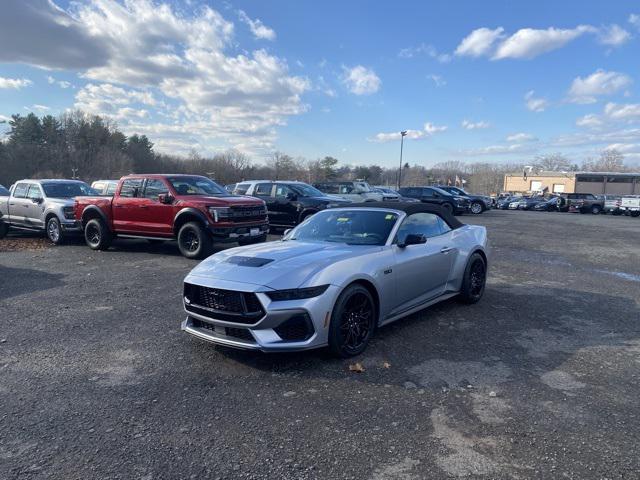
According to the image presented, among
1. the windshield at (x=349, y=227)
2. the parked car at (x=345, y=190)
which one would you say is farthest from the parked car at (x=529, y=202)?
the windshield at (x=349, y=227)

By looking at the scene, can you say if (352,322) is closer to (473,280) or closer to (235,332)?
(235,332)

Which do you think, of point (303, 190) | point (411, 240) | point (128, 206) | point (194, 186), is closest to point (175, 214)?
point (194, 186)

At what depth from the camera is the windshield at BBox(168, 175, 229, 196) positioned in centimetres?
1103

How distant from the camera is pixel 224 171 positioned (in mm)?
94312

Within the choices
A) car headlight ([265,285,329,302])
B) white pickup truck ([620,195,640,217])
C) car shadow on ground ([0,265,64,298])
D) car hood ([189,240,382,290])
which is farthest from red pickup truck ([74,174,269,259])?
white pickup truck ([620,195,640,217])

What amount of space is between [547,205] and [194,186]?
40.1 metres

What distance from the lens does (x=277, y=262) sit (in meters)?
4.60

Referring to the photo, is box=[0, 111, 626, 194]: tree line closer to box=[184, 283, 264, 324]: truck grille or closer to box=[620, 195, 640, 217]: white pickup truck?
box=[620, 195, 640, 217]: white pickup truck

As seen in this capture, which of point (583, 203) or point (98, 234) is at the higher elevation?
point (583, 203)

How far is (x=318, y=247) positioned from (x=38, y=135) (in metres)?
85.5

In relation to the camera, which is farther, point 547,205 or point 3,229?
point 547,205

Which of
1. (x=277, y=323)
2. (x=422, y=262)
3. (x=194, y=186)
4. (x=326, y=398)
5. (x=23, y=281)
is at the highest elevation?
(x=194, y=186)

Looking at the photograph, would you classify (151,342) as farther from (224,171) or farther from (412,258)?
(224,171)

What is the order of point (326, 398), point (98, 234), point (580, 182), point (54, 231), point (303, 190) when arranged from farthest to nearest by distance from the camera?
point (580, 182), point (303, 190), point (54, 231), point (98, 234), point (326, 398)
